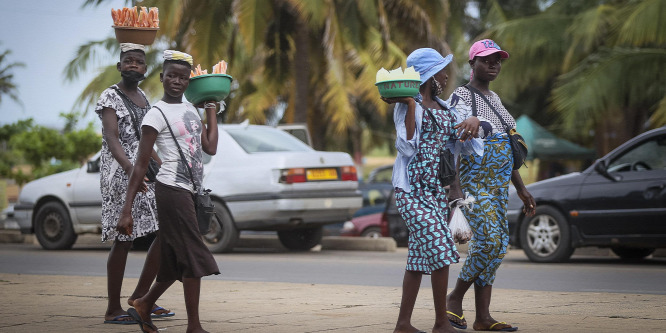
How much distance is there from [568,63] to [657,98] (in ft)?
10.2

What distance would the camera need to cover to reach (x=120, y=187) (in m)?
6.46

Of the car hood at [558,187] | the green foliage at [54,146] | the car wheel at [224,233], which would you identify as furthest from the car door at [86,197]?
the green foliage at [54,146]

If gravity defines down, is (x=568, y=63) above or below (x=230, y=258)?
above

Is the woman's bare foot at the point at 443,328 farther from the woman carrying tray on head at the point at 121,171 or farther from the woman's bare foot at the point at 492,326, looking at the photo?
the woman carrying tray on head at the point at 121,171

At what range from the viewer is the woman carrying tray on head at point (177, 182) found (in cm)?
553

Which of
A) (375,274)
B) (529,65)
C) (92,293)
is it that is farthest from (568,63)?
(92,293)

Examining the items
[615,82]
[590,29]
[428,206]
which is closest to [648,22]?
[615,82]

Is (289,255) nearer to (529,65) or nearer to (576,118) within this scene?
(576,118)

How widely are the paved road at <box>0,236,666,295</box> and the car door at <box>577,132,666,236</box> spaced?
0.46 m

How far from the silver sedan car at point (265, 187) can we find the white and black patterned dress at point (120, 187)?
6059mm

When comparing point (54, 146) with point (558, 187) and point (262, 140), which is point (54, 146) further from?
point (558, 187)

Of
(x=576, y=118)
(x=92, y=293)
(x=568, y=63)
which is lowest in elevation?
(x=92, y=293)

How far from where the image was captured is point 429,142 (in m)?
5.62

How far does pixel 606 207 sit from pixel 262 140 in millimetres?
4628
